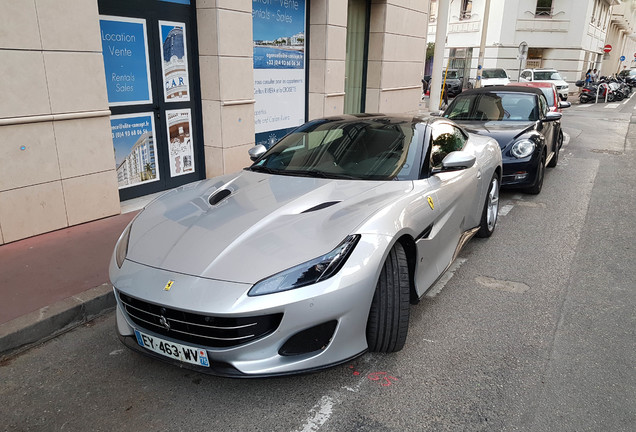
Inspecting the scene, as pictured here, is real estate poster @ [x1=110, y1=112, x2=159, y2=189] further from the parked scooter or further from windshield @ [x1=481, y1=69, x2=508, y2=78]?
the parked scooter

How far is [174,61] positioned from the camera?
7129 mm

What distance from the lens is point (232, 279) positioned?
2596mm

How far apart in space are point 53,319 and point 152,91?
4079mm

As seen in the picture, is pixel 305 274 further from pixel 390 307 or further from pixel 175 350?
pixel 175 350

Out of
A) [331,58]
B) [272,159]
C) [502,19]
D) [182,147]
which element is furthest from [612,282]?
[502,19]

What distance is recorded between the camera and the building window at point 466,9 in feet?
135

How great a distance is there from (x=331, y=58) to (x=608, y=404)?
8.65m

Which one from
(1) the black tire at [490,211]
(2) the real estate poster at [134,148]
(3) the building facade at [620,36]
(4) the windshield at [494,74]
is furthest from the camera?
(3) the building facade at [620,36]

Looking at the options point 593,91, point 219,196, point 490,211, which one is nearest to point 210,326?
point 219,196

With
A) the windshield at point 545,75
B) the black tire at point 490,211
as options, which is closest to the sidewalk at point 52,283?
the black tire at point 490,211

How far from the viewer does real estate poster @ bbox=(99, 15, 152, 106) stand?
6176mm

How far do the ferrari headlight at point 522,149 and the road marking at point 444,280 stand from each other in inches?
115

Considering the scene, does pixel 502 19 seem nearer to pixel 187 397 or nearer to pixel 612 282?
pixel 612 282

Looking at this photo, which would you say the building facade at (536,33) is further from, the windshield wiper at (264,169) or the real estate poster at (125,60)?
the windshield wiper at (264,169)
